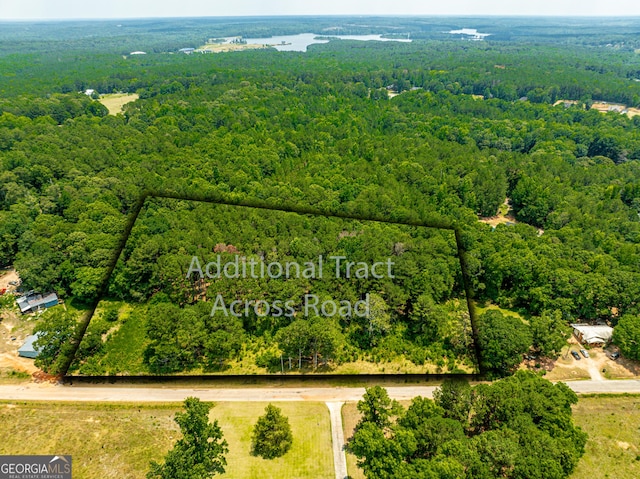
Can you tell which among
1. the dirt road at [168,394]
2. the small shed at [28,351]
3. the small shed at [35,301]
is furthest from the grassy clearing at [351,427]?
the small shed at [35,301]

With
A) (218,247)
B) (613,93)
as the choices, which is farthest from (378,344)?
(613,93)

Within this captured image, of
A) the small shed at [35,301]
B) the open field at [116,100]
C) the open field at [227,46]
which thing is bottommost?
the open field at [227,46]

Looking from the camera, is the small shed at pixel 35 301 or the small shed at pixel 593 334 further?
the small shed at pixel 35 301

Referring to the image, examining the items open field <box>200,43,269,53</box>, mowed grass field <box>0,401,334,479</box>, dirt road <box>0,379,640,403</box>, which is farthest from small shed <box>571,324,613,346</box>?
open field <box>200,43,269,53</box>

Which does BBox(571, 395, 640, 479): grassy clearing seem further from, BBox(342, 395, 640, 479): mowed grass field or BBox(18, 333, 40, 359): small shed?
BBox(18, 333, 40, 359): small shed

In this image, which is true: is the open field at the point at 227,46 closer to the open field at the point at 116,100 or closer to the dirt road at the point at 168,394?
the open field at the point at 116,100

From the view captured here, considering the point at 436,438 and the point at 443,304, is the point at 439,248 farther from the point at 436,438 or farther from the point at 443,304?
the point at 436,438
